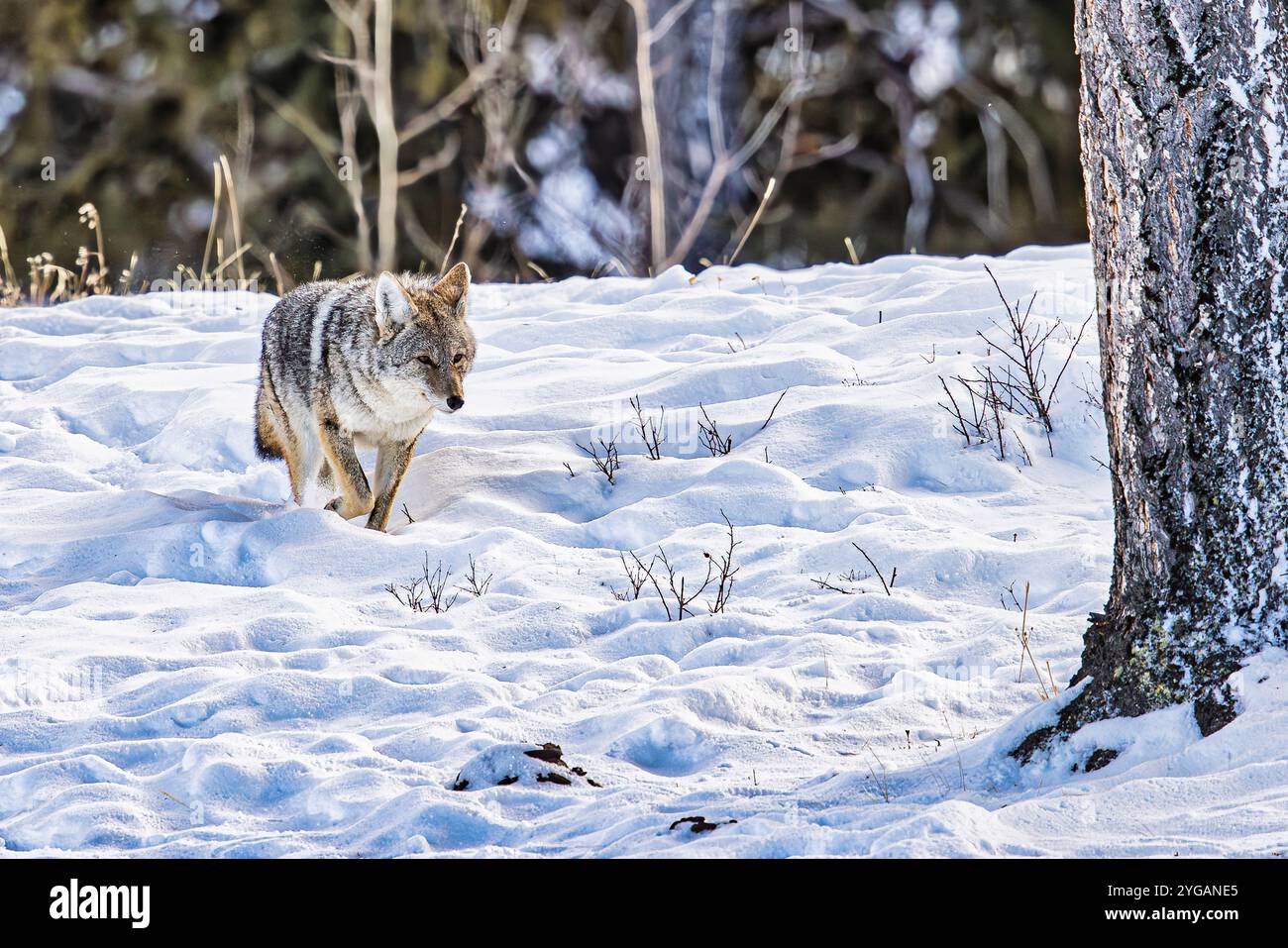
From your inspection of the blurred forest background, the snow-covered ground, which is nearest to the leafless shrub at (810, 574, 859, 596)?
the snow-covered ground

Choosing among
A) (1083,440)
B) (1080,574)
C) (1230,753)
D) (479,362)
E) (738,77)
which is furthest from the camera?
(738,77)

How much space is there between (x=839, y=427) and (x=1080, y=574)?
5.66ft

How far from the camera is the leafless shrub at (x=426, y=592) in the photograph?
5.29 metres

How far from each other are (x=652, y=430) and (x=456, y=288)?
1.15 meters

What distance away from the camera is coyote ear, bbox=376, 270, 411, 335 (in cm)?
668

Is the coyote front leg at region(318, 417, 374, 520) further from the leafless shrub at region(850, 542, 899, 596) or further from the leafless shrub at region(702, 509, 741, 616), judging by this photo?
the leafless shrub at region(850, 542, 899, 596)

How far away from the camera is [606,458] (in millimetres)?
6633

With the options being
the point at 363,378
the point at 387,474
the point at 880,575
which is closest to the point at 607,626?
the point at 880,575

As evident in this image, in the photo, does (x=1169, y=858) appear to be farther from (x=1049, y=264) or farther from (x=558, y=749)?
(x=1049, y=264)

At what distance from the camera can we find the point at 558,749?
4047 millimetres

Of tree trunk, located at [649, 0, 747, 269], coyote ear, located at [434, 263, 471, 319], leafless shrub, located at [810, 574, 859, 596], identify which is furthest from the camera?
tree trunk, located at [649, 0, 747, 269]

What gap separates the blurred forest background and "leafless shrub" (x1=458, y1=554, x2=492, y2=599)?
1207cm

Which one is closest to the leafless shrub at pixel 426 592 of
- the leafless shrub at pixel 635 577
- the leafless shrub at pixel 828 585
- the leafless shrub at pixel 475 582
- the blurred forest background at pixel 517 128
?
the leafless shrub at pixel 475 582
